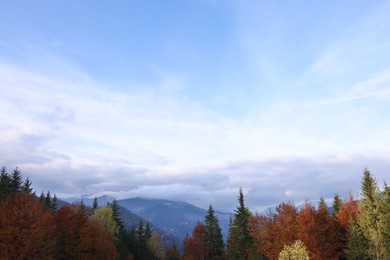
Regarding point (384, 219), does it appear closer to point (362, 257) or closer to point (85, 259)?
point (362, 257)

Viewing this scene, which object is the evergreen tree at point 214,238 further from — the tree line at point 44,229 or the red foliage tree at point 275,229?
the tree line at point 44,229

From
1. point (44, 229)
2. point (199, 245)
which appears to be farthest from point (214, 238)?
point (44, 229)

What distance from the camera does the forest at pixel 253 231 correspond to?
4916cm

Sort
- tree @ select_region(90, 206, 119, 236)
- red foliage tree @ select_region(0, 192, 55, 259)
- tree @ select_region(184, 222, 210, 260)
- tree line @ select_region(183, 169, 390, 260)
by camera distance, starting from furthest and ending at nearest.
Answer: tree @ select_region(90, 206, 119, 236) → tree @ select_region(184, 222, 210, 260) → tree line @ select_region(183, 169, 390, 260) → red foliage tree @ select_region(0, 192, 55, 259)

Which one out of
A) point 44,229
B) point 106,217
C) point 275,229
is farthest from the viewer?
point 106,217

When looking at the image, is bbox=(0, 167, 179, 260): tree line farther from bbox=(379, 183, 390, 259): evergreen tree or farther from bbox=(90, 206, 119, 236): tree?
bbox=(379, 183, 390, 259): evergreen tree

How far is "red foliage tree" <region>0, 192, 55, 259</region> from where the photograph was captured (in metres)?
47.2

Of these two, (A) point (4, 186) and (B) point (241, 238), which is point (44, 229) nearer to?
(A) point (4, 186)

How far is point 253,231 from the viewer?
237ft

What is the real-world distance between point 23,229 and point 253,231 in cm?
4532

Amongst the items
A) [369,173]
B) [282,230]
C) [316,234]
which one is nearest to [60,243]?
[282,230]

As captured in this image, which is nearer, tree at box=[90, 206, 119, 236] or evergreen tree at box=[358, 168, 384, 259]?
evergreen tree at box=[358, 168, 384, 259]

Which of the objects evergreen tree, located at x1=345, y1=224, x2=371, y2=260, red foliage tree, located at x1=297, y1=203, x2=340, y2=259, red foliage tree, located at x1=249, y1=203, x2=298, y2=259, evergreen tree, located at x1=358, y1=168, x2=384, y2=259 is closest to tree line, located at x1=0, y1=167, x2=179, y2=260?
red foliage tree, located at x1=249, y1=203, x2=298, y2=259

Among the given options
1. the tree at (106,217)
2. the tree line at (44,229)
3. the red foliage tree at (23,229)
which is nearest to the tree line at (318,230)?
the tree at (106,217)
